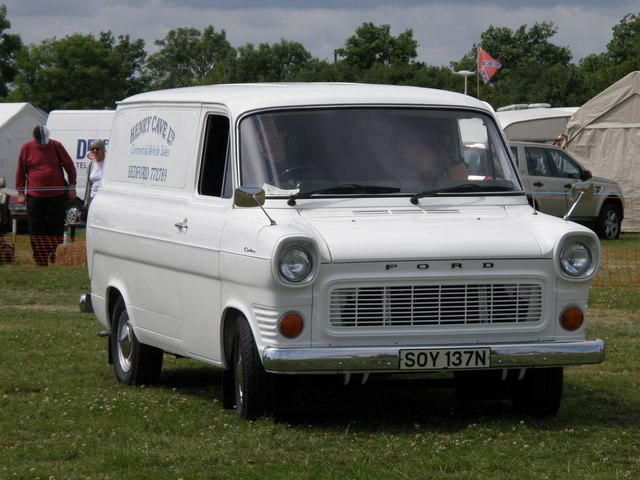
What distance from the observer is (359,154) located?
26.0 ft

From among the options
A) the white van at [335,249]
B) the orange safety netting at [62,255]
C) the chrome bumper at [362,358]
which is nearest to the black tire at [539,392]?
the white van at [335,249]

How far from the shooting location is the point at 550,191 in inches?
937

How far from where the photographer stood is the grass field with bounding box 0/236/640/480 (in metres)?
6.27

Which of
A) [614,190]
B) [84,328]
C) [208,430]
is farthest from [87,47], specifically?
[208,430]

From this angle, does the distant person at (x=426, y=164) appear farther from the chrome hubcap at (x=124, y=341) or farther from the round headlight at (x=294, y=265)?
the chrome hubcap at (x=124, y=341)

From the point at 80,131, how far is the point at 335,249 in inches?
971

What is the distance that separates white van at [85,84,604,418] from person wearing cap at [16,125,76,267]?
931 centimetres

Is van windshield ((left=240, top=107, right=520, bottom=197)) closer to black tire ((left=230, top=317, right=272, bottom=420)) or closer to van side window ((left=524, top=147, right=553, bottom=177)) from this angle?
black tire ((left=230, top=317, right=272, bottom=420))

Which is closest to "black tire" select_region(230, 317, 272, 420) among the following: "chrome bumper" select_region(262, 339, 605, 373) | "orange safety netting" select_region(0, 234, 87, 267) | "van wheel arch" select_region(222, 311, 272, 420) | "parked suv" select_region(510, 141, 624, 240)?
"van wheel arch" select_region(222, 311, 272, 420)

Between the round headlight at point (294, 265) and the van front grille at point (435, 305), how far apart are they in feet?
0.64

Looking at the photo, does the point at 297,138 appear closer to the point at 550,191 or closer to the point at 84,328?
the point at 84,328

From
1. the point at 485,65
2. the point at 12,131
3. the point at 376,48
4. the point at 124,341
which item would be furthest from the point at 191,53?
the point at 124,341

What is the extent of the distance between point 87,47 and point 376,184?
78.8 meters

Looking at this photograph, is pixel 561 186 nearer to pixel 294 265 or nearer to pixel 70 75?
pixel 294 265
